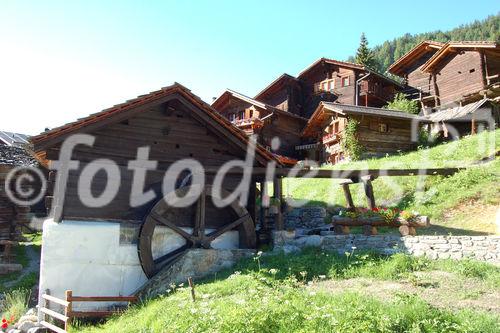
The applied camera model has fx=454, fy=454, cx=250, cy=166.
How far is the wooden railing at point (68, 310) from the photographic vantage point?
959cm

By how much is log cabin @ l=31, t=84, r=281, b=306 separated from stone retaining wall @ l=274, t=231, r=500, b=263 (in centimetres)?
204

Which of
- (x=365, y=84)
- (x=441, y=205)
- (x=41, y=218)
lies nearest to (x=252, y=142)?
(x=441, y=205)

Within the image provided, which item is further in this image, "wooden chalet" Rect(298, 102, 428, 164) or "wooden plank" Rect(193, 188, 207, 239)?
"wooden chalet" Rect(298, 102, 428, 164)

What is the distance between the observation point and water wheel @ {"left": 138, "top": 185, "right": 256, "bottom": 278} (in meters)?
12.1

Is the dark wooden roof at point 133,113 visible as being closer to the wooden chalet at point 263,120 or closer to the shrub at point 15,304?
the shrub at point 15,304

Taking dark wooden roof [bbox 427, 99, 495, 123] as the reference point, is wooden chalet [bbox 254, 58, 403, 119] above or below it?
Result: above

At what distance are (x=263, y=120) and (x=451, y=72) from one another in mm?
15080

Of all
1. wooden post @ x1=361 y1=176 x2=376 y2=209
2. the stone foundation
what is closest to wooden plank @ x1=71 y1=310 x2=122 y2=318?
the stone foundation

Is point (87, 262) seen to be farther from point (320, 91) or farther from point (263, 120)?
point (320, 91)

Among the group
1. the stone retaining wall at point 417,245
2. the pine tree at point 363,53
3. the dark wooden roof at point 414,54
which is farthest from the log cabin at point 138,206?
the pine tree at point 363,53

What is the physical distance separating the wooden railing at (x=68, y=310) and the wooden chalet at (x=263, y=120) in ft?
79.0

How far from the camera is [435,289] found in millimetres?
8703

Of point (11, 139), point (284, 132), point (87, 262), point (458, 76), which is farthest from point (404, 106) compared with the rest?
point (87, 262)

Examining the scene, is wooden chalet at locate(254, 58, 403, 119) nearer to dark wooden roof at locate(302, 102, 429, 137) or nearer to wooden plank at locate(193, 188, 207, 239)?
dark wooden roof at locate(302, 102, 429, 137)
